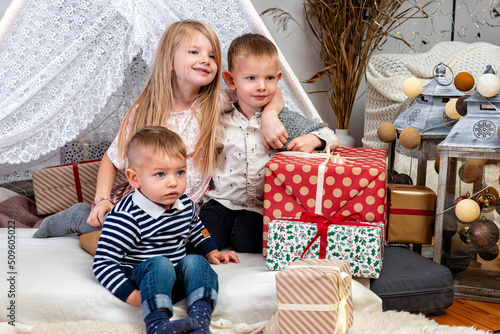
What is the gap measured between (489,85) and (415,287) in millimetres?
538

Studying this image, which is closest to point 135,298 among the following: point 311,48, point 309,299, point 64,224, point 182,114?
point 309,299

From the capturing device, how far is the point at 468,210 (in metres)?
1.43

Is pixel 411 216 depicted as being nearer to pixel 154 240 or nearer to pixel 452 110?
pixel 452 110

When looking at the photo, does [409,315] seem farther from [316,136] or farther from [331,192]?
[316,136]

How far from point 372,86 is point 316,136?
3.58 feet

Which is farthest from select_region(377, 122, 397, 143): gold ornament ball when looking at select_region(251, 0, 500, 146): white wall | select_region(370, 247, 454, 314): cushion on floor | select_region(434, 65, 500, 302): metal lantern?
select_region(251, 0, 500, 146): white wall

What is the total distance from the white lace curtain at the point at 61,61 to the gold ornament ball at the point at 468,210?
3.12 ft

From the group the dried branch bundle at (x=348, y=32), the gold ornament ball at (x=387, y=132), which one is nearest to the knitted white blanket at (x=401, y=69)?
the dried branch bundle at (x=348, y=32)

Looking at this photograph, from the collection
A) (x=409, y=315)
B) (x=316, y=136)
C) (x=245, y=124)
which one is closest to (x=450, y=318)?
(x=409, y=315)

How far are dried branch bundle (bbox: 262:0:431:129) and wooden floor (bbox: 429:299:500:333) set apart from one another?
1584 mm

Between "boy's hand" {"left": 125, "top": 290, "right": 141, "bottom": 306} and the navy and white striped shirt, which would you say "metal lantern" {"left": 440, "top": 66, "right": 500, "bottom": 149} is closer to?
the navy and white striped shirt

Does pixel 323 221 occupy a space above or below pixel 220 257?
above

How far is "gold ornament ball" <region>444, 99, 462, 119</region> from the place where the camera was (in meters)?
1.58

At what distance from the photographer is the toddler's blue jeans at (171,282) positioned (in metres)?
1.12
